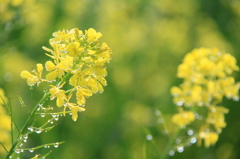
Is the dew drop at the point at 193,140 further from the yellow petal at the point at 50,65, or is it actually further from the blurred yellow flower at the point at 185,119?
the yellow petal at the point at 50,65

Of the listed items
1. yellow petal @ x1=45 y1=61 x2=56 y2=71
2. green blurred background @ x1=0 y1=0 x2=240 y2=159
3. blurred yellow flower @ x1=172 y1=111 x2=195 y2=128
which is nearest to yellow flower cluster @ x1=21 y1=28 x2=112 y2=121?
yellow petal @ x1=45 y1=61 x2=56 y2=71

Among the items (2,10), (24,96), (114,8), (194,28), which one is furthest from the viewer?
(194,28)

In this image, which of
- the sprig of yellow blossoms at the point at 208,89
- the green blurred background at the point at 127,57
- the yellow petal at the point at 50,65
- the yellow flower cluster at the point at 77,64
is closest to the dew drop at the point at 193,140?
the sprig of yellow blossoms at the point at 208,89

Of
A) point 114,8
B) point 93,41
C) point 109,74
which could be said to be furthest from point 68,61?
point 114,8

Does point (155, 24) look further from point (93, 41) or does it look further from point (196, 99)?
Result: point (93, 41)

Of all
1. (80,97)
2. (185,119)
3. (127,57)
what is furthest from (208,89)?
(127,57)

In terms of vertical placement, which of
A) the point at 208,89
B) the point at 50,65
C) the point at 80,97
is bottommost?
the point at 80,97

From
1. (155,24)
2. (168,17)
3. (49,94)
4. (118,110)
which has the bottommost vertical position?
(49,94)

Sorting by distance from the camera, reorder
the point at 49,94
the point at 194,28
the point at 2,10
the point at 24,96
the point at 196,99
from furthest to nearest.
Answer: the point at 194,28
the point at 24,96
the point at 2,10
the point at 196,99
the point at 49,94

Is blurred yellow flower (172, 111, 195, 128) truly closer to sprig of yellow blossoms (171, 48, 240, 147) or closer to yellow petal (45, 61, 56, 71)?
sprig of yellow blossoms (171, 48, 240, 147)

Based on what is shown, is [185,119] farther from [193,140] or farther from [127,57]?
[127,57]
